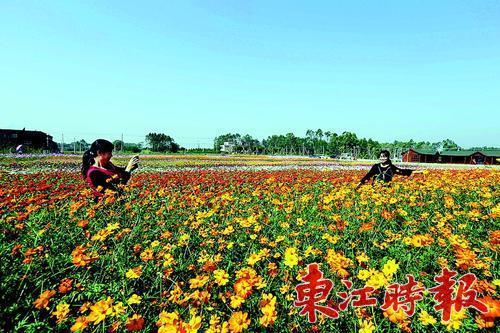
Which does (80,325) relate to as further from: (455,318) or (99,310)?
(455,318)

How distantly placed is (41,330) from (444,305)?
2.17m

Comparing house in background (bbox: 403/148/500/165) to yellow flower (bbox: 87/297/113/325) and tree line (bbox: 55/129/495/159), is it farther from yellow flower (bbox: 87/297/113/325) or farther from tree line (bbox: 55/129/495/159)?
yellow flower (bbox: 87/297/113/325)

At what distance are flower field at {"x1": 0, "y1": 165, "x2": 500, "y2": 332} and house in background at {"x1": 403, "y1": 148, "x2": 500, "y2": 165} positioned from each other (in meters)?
59.9

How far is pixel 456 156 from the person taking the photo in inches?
2221

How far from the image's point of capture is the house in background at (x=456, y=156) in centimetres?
5341

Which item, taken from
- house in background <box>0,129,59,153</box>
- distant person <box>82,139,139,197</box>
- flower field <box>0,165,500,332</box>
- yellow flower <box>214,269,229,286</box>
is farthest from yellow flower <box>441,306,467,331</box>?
house in background <box>0,129,59,153</box>

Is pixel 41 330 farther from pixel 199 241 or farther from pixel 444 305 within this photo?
pixel 444 305

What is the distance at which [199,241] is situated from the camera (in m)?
3.36

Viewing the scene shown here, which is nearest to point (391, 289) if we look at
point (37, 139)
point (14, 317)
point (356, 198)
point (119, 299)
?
point (119, 299)

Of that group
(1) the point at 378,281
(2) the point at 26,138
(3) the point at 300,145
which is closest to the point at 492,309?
(1) the point at 378,281

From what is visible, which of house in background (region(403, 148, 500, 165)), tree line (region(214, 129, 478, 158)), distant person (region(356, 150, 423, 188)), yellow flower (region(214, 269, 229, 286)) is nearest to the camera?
yellow flower (region(214, 269, 229, 286))

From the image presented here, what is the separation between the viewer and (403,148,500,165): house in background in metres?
53.4

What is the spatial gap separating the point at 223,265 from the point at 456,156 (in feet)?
217

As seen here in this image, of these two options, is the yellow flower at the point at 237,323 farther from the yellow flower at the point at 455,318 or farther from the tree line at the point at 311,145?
the tree line at the point at 311,145
